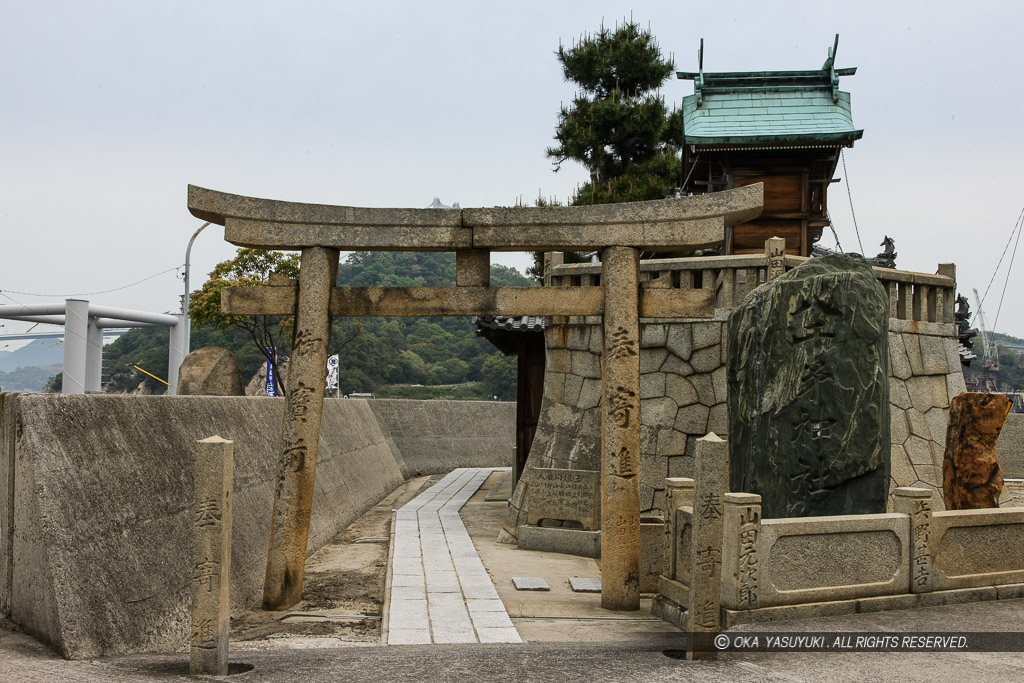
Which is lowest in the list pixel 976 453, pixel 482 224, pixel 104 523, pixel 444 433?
pixel 444 433

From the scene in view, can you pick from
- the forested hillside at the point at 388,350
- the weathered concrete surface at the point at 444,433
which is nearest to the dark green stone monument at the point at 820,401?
the weathered concrete surface at the point at 444,433

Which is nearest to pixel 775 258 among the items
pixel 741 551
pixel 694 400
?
pixel 694 400

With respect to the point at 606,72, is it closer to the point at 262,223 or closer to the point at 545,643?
the point at 262,223

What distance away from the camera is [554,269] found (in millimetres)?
12820

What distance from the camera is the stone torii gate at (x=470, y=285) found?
310 inches

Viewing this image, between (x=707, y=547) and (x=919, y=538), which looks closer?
(x=707, y=547)

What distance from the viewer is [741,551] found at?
616 centimetres

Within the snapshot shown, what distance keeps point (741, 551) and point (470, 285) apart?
3.67 metres

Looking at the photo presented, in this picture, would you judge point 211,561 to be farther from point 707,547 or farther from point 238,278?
point 238,278

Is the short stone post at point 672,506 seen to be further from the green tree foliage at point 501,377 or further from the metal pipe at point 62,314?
the green tree foliage at point 501,377

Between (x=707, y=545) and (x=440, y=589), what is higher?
(x=707, y=545)

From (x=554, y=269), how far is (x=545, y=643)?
24.3 feet

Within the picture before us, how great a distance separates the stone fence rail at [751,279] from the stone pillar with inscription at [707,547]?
419 cm

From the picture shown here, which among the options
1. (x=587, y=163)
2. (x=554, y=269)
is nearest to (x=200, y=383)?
(x=554, y=269)
